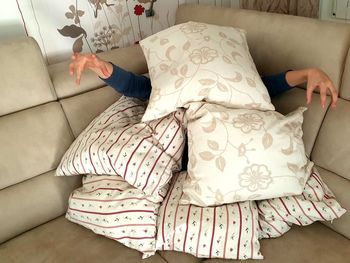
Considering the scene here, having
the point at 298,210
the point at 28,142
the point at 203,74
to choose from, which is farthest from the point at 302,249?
the point at 28,142

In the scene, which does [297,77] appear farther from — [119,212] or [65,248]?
[65,248]

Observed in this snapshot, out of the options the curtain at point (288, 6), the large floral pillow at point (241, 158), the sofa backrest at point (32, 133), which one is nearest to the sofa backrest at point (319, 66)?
the large floral pillow at point (241, 158)

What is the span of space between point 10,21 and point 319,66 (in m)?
1.18

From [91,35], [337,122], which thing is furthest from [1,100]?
[337,122]

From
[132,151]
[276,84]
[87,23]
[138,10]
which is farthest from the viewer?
[138,10]

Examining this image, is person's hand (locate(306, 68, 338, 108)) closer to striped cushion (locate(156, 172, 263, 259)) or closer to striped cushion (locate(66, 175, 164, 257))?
striped cushion (locate(156, 172, 263, 259))

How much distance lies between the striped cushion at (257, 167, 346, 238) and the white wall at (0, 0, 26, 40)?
116 centimetres

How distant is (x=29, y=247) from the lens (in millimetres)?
1062

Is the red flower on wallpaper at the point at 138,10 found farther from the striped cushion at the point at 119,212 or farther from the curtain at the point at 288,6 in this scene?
the striped cushion at the point at 119,212

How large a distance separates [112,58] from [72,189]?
1.83ft

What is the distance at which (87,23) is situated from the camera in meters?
1.51

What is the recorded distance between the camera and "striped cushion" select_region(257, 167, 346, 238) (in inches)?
37.4

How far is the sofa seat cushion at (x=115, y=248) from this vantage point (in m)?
0.93

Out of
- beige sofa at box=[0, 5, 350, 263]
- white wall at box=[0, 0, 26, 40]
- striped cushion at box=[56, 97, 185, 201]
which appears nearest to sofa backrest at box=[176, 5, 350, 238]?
beige sofa at box=[0, 5, 350, 263]
